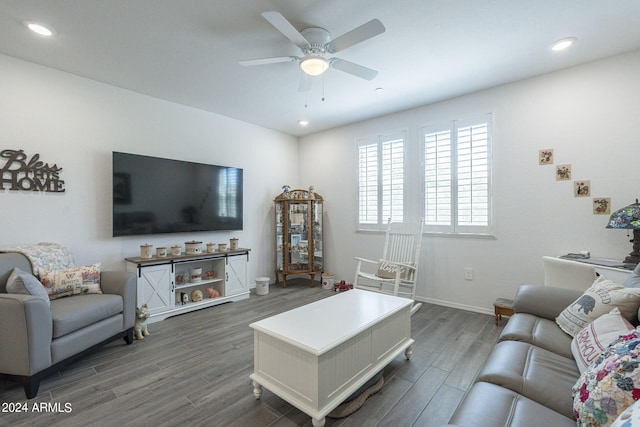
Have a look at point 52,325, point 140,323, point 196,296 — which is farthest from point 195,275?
point 52,325

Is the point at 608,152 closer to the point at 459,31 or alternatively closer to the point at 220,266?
the point at 459,31

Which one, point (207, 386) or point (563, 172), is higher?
point (563, 172)

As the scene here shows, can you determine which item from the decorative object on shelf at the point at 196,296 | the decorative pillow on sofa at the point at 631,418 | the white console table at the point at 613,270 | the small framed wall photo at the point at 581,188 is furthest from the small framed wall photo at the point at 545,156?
the decorative object on shelf at the point at 196,296

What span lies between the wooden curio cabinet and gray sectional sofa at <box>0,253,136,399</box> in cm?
234

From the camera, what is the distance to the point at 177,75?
2967 mm

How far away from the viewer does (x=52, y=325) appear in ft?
6.55

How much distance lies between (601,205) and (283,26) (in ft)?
10.8

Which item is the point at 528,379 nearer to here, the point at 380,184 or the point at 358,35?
the point at 358,35

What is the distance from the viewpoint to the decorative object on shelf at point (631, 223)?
2.22 metres

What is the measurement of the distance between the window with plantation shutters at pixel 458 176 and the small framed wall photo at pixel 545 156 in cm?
48

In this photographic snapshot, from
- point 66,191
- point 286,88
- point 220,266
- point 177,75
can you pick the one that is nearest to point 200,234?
point 220,266

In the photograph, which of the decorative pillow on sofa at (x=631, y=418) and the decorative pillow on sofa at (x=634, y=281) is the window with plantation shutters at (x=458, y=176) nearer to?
the decorative pillow on sofa at (x=634, y=281)

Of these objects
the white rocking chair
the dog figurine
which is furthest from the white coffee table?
the dog figurine

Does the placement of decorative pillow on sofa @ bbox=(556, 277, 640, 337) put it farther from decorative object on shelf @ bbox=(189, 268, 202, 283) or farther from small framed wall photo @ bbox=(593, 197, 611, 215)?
decorative object on shelf @ bbox=(189, 268, 202, 283)
